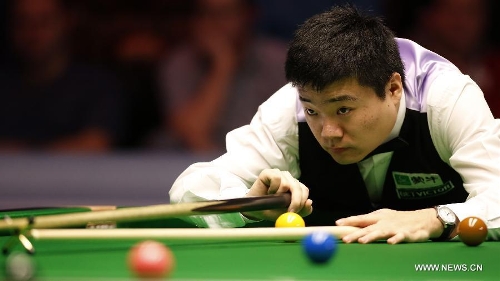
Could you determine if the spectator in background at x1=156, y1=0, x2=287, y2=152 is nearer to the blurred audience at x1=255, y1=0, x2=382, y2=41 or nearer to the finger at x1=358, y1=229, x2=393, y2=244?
the blurred audience at x1=255, y1=0, x2=382, y2=41

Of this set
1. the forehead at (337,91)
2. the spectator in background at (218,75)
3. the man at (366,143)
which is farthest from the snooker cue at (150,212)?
the spectator in background at (218,75)

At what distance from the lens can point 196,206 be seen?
2.98 m

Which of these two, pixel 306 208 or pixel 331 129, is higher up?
pixel 331 129

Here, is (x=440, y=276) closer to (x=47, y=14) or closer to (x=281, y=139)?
(x=281, y=139)

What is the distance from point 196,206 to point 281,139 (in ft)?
2.59

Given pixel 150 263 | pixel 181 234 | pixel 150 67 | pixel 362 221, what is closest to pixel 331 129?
pixel 362 221

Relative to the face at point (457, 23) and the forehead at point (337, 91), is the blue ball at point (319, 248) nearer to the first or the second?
the forehead at point (337, 91)

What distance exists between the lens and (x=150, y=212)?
9.46ft

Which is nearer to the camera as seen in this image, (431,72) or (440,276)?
(440,276)

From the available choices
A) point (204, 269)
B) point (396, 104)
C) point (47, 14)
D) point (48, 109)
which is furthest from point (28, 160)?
point (204, 269)

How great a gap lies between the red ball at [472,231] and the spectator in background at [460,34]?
355cm

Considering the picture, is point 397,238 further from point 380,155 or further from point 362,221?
point 380,155

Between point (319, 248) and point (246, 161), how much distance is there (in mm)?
1182

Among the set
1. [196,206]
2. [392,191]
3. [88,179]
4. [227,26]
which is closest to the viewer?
[196,206]
